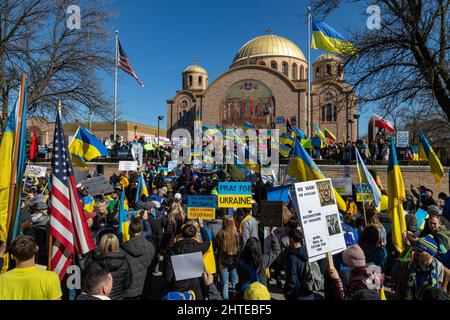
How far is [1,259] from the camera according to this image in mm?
4254

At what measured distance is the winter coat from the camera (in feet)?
13.9

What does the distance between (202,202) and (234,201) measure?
769 mm

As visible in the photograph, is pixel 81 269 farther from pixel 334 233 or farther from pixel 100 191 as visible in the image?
pixel 100 191

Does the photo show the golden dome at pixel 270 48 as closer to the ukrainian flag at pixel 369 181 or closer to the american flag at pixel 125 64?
the american flag at pixel 125 64

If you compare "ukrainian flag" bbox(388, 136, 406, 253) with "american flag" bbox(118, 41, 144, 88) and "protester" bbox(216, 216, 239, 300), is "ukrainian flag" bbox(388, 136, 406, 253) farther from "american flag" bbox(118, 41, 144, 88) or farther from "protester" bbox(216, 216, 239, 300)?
"american flag" bbox(118, 41, 144, 88)

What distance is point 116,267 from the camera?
433cm

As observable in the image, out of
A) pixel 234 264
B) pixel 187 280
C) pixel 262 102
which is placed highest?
pixel 262 102

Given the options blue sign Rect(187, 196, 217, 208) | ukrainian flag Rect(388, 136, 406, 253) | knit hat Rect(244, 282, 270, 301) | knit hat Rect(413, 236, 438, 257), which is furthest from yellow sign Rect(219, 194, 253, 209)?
knit hat Rect(244, 282, 270, 301)

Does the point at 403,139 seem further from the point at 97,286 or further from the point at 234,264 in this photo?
the point at 97,286

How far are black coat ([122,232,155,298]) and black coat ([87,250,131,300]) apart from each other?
0.29 metres

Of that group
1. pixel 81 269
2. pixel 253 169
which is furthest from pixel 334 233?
pixel 253 169

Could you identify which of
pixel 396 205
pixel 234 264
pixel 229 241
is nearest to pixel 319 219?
pixel 229 241

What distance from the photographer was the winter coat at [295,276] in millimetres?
4238
